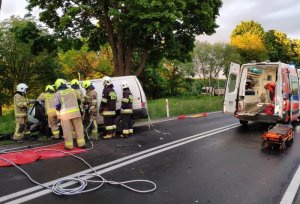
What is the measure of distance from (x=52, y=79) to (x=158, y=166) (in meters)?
24.0

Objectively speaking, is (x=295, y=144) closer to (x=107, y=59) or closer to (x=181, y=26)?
(x=181, y=26)

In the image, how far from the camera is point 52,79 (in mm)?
28938

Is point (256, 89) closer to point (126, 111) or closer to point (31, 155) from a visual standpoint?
point (126, 111)

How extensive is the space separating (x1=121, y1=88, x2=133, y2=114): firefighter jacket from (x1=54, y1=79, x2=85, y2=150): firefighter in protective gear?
2007 millimetres

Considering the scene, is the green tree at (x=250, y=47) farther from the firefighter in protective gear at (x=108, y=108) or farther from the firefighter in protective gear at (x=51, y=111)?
the firefighter in protective gear at (x=51, y=111)

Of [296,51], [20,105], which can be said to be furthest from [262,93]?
[296,51]

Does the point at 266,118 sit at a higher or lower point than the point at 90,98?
lower

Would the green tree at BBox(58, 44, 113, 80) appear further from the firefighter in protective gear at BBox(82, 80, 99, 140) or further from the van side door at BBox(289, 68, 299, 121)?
the firefighter in protective gear at BBox(82, 80, 99, 140)

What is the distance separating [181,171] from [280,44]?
2624 inches

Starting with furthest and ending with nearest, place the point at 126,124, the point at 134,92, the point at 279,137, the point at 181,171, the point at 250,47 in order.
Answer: the point at 250,47, the point at 134,92, the point at 126,124, the point at 279,137, the point at 181,171

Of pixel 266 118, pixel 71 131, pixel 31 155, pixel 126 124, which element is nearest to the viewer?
pixel 31 155

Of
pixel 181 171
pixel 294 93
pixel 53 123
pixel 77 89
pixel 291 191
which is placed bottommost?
pixel 291 191

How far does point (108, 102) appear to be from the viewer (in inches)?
400

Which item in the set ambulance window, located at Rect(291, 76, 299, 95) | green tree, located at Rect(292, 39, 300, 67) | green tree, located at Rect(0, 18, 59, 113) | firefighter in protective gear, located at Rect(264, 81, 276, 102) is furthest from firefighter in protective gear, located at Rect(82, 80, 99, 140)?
green tree, located at Rect(292, 39, 300, 67)
